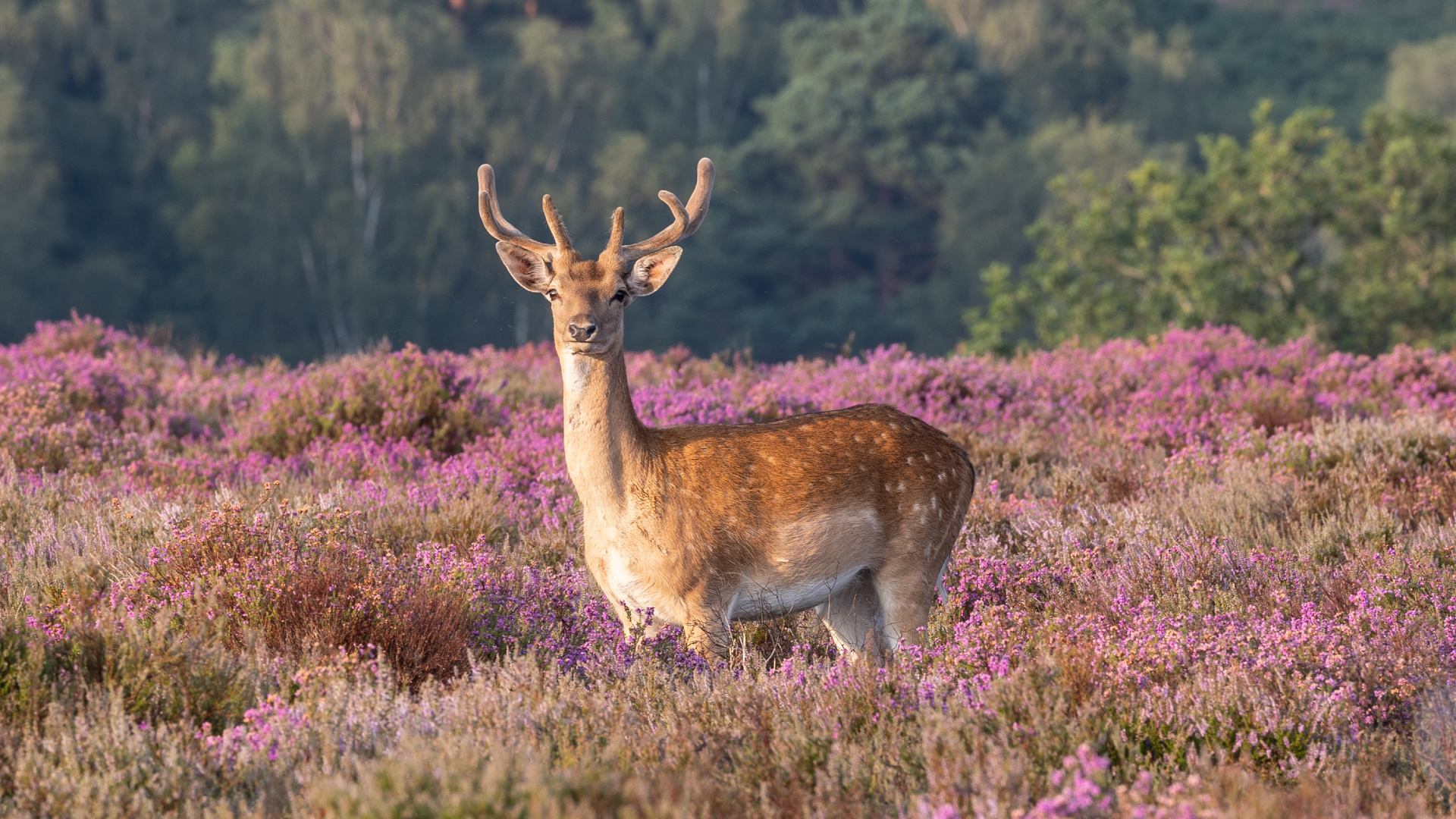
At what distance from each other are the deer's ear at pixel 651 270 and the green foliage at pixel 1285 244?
782 inches

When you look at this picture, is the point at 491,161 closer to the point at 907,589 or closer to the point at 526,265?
the point at 526,265

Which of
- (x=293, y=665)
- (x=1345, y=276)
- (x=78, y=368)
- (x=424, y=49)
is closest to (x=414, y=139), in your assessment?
(x=424, y=49)

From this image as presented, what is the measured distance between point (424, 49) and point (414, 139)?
3499 mm

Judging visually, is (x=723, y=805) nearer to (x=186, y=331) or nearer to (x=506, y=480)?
(x=506, y=480)

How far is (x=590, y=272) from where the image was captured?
22.3 ft

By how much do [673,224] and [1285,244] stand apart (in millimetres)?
22739

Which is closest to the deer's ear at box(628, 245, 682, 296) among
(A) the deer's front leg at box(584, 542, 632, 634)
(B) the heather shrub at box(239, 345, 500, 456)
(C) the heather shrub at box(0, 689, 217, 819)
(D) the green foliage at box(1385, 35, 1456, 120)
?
(A) the deer's front leg at box(584, 542, 632, 634)

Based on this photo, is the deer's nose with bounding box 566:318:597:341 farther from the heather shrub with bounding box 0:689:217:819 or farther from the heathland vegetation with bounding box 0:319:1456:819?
the heather shrub with bounding box 0:689:217:819

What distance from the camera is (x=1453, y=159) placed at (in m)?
26.0

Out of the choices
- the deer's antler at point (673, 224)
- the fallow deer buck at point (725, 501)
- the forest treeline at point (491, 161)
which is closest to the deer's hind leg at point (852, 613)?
the fallow deer buck at point (725, 501)

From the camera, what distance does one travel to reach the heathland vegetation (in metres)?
4.71

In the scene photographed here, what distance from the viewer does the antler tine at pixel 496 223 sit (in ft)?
22.9

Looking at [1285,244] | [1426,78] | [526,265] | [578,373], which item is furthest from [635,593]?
[1426,78]

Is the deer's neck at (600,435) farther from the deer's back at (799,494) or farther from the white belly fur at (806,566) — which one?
the white belly fur at (806,566)
